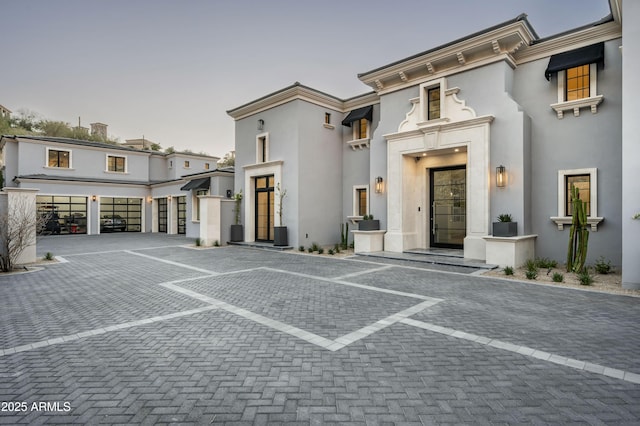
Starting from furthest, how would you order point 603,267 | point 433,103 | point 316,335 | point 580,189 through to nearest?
point 433,103 → point 580,189 → point 603,267 → point 316,335

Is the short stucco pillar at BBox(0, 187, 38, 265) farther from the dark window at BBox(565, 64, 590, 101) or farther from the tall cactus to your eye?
the dark window at BBox(565, 64, 590, 101)

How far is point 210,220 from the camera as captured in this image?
15.2m

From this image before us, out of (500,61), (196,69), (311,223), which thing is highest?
(196,69)

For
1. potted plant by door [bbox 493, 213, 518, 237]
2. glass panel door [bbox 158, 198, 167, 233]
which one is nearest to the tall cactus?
potted plant by door [bbox 493, 213, 518, 237]

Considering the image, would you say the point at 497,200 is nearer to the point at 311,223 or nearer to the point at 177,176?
the point at 311,223

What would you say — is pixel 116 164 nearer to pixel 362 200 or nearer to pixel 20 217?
pixel 20 217

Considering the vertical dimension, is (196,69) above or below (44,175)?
above

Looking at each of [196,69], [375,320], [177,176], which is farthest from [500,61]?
[177,176]

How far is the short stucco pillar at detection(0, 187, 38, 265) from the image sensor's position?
28.6 feet

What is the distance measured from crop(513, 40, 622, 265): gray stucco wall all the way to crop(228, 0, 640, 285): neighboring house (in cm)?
3

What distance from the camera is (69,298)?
5844 millimetres

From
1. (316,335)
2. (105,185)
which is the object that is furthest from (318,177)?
(105,185)

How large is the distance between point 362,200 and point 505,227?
670cm

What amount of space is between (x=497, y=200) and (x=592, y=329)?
6.23 m
